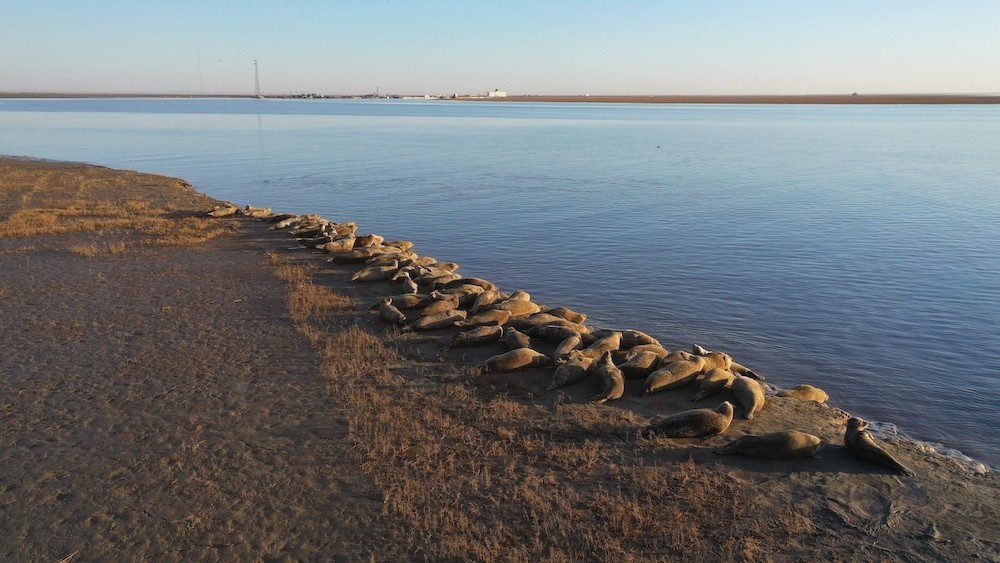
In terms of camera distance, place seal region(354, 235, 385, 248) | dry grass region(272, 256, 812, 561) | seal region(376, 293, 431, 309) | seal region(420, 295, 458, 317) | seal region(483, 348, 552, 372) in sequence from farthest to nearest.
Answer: seal region(354, 235, 385, 248)
seal region(376, 293, 431, 309)
seal region(420, 295, 458, 317)
seal region(483, 348, 552, 372)
dry grass region(272, 256, 812, 561)

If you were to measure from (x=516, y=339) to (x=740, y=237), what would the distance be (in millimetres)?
18236

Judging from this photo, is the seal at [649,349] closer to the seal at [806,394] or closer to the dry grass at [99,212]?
the seal at [806,394]

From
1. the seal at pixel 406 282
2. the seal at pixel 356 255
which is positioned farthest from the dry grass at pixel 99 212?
the seal at pixel 406 282

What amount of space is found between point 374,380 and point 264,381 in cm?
191

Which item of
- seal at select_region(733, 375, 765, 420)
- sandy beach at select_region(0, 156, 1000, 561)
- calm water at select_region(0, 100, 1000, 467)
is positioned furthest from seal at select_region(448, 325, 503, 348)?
seal at select_region(733, 375, 765, 420)

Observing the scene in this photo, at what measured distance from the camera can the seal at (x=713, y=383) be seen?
468 inches

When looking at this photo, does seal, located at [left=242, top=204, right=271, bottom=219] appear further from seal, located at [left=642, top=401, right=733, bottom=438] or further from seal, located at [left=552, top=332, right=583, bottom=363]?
seal, located at [left=642, top=401, right=733, bottom=438]

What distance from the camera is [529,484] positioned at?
895 cm

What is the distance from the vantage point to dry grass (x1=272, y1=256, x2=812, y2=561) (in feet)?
25.4

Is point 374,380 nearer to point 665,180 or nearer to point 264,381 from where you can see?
point 264,381

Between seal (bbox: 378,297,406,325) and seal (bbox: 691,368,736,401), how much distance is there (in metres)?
6.74

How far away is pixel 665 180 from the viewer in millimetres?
46875

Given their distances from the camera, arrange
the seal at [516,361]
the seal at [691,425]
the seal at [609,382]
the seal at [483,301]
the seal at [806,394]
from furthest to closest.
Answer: the seal at [483,301] < the seal at [516,361] < the seal at [806,394] < the seal at [609,382] < the seal at [691,425]

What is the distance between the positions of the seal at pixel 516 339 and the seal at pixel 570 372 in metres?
1.24
